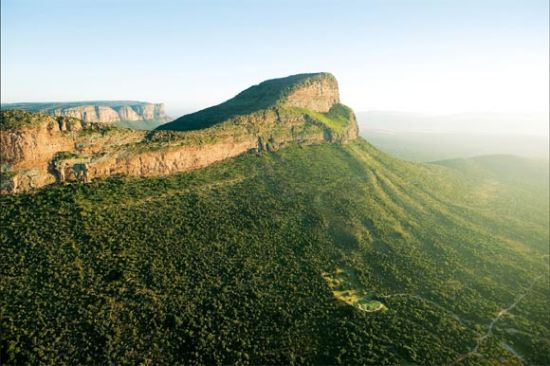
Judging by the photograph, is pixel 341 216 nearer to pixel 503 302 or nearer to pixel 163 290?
pixel 503 302

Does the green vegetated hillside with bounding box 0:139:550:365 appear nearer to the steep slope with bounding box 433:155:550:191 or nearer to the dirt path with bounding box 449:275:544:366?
the dirt path with bounding box 449:275:544:366

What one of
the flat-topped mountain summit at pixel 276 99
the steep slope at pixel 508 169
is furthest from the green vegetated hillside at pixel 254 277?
the steep slope at pixel 508 169

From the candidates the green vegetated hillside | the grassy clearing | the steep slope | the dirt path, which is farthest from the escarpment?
the steep slope

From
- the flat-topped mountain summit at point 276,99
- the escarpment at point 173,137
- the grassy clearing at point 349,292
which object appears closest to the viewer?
the grassy clearing at point 349,292

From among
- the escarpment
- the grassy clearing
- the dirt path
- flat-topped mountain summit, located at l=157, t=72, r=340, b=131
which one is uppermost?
flat-topped mountain summit, located at l=157, t=72, r=340, b=131

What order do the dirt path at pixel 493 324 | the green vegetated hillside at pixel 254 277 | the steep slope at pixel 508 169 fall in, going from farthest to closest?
the steep slope at pixel 508 169 → the dirt path at pixel 493 324 → the green vegetated hillside at pixel 254 277

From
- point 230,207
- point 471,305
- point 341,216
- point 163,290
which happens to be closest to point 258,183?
point 230,207

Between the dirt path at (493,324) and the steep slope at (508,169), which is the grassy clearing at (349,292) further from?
the steep slope at (508,169)
